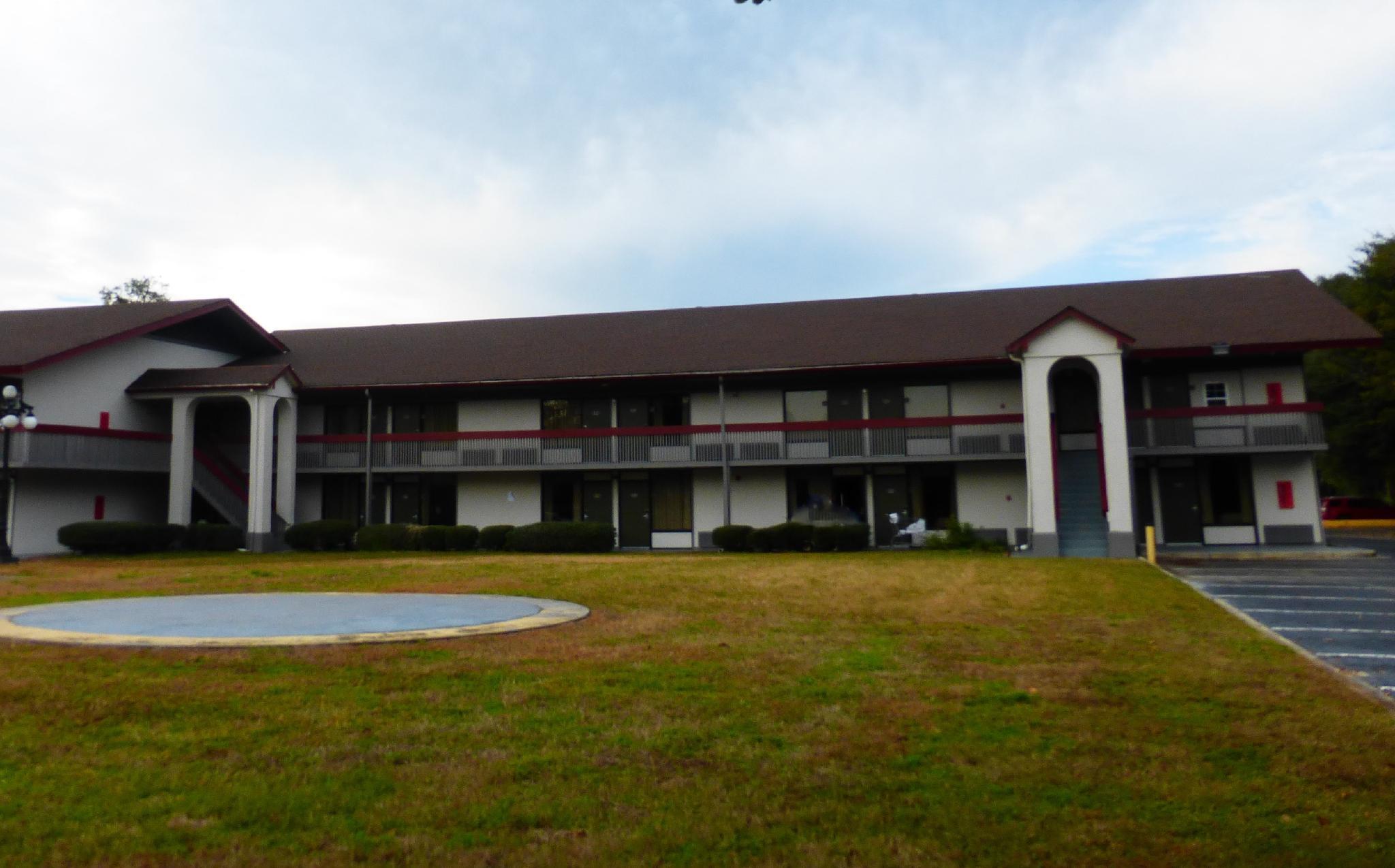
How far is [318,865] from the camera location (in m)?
4.05

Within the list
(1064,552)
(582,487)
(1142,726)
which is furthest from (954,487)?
(1142,726)

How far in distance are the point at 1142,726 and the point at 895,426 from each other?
77.2 ft

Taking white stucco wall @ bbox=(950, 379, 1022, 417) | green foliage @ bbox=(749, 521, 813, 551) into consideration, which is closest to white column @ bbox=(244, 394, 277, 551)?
green foliage @ bbox=(749, 521, 813, 551)

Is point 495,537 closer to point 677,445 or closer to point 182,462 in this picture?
point 677,445

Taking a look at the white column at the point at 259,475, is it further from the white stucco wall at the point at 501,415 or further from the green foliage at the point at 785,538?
the green foliage at the point at 785,538

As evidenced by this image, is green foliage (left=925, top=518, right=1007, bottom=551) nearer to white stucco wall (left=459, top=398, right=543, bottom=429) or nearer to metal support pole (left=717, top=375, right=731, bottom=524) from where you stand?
metal support pole (left=717, top=375, right=731, bottom=524)

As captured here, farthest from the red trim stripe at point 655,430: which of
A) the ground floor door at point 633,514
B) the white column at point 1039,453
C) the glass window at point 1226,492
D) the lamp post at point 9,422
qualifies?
the lamp post at point 9,422

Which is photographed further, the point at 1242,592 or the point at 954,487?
the point at 954,487

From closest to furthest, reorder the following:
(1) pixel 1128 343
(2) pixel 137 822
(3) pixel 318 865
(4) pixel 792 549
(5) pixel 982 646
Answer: (3) pixel 318 865 < (2) pixel 137 822 < (5) pixel 982 646 < (1) pixel 1128 343 < (4) pixel 792 549

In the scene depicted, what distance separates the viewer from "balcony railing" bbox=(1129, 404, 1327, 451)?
2705 cm

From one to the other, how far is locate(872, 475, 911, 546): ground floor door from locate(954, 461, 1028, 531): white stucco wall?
63.6 inches

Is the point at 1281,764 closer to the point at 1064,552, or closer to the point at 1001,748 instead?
the point at 1001,748

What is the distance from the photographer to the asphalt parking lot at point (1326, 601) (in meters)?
9.64

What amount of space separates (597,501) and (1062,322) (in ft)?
51.9
